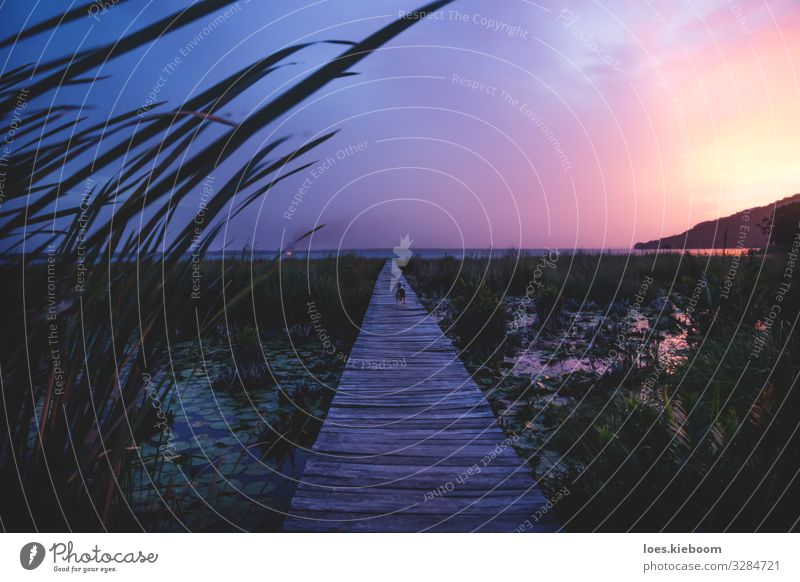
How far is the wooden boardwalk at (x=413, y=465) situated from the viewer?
2271 mm

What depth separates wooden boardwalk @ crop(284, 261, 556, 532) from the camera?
Answer: 2271 mm

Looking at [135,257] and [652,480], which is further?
[652,480]

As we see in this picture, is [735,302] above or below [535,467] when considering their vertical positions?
above

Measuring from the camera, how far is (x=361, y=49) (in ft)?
1.93

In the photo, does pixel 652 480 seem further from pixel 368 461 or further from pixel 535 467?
pixel 368 461

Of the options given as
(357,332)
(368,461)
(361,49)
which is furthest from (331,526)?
(357,332)

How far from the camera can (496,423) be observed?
350 cm

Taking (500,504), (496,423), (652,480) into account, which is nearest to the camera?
(652,480)

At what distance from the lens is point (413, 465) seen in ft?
9.26

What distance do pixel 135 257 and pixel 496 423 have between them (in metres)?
3.01

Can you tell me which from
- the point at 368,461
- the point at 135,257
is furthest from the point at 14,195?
the point at 368,461
